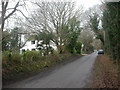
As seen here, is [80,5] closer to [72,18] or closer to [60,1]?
[72,18]

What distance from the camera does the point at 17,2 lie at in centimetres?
1150

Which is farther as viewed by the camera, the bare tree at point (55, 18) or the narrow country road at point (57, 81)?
the bare tree at point (55, 18)

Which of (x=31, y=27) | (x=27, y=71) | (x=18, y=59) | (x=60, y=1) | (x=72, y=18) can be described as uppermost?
(x=60, y=1)

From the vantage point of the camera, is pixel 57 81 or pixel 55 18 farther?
pixel 55 18

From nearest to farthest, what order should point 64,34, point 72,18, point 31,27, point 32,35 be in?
point 32,35 → point 31,27 → point 64,34 → point 72,18

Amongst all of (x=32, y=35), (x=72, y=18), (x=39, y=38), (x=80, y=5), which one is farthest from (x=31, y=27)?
(x=80, y=5)

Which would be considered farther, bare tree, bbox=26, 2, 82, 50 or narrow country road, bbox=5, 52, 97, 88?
bare tree, bbox=26, 2, 82, 50

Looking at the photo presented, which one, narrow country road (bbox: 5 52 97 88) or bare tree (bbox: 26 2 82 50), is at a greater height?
bare tree (bbox: 26 2 82 50)

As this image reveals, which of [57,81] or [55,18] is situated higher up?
[55,18]

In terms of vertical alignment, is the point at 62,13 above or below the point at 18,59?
above

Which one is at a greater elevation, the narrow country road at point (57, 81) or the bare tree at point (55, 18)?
the bare tree at point (55, 18)

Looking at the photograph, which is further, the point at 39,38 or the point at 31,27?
the point at 31,27

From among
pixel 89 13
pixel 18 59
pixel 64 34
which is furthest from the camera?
pixel 89 13

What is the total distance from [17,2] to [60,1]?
480 inches
